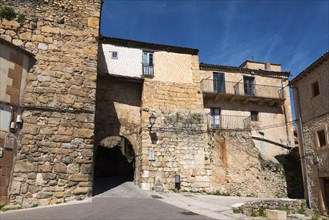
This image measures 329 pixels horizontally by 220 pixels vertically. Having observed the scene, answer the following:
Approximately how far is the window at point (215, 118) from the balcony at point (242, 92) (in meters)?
0.74

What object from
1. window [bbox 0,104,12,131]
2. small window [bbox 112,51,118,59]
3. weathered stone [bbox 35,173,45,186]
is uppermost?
small window [bbox 112,51,118,59]

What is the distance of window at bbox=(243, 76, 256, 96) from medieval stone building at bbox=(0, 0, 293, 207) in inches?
3.0

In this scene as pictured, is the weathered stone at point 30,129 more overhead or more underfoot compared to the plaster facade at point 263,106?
more underfoot

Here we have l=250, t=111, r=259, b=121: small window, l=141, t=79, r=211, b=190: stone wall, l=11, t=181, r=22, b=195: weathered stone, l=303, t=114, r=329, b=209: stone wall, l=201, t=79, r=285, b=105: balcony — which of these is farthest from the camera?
l=250, t=111, r=259, b=121: small window

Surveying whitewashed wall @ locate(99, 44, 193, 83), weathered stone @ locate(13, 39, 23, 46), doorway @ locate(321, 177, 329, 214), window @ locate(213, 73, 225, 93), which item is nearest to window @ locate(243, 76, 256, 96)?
window @ locate(213, 73, 225, 93)

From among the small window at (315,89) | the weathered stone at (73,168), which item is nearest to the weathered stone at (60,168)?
the weathered stone at (73,168)

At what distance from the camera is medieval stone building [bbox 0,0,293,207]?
8768 mm

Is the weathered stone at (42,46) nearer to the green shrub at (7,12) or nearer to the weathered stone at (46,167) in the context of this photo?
the green shrub at (7,12)

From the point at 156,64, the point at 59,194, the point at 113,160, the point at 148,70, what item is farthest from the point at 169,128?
the point at 113,160

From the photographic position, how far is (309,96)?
1396cm

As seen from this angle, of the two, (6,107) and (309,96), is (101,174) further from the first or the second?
(309,96)

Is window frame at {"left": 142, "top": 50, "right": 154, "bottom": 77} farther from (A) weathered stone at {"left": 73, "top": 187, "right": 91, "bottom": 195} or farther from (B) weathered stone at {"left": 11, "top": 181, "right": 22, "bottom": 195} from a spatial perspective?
(B) weathered stone at {"left": 11, "top": 181, "right": 22, "bottom": 195}

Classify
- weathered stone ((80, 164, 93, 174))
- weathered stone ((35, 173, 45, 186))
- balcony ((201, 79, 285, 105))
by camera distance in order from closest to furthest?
weathered stone ((35, 173, 45, 186)) < weathered stone ((80, 164, 93, 174)) < balcony ((201, 79, 285, 105))

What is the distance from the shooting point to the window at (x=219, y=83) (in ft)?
61.8
